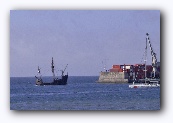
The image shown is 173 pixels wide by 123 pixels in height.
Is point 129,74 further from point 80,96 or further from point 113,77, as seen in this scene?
point 80,96

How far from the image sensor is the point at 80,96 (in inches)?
830

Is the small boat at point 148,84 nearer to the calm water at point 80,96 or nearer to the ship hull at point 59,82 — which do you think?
the calm water at point 80,96

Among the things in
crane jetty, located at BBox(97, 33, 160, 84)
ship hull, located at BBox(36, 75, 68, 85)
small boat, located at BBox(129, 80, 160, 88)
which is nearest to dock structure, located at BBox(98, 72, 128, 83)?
crane jetty, located at BBox(97, 33, 160, 84)

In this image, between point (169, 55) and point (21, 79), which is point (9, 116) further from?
point (169, 55)

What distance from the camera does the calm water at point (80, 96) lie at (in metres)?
20.8

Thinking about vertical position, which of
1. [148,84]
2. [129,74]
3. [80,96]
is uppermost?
[129,74]

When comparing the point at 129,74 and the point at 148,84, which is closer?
the point at 148,84

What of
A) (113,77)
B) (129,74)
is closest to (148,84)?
(129,74)

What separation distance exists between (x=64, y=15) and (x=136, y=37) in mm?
931

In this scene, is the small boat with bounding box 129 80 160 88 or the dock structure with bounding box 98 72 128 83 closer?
the small boat with bounding box 129 80 160 88

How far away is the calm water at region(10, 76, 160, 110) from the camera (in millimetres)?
20812

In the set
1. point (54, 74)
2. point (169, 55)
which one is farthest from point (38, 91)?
point (169, 55)

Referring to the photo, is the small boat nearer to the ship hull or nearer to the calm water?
the calm water

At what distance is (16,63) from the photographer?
20.8 meters
